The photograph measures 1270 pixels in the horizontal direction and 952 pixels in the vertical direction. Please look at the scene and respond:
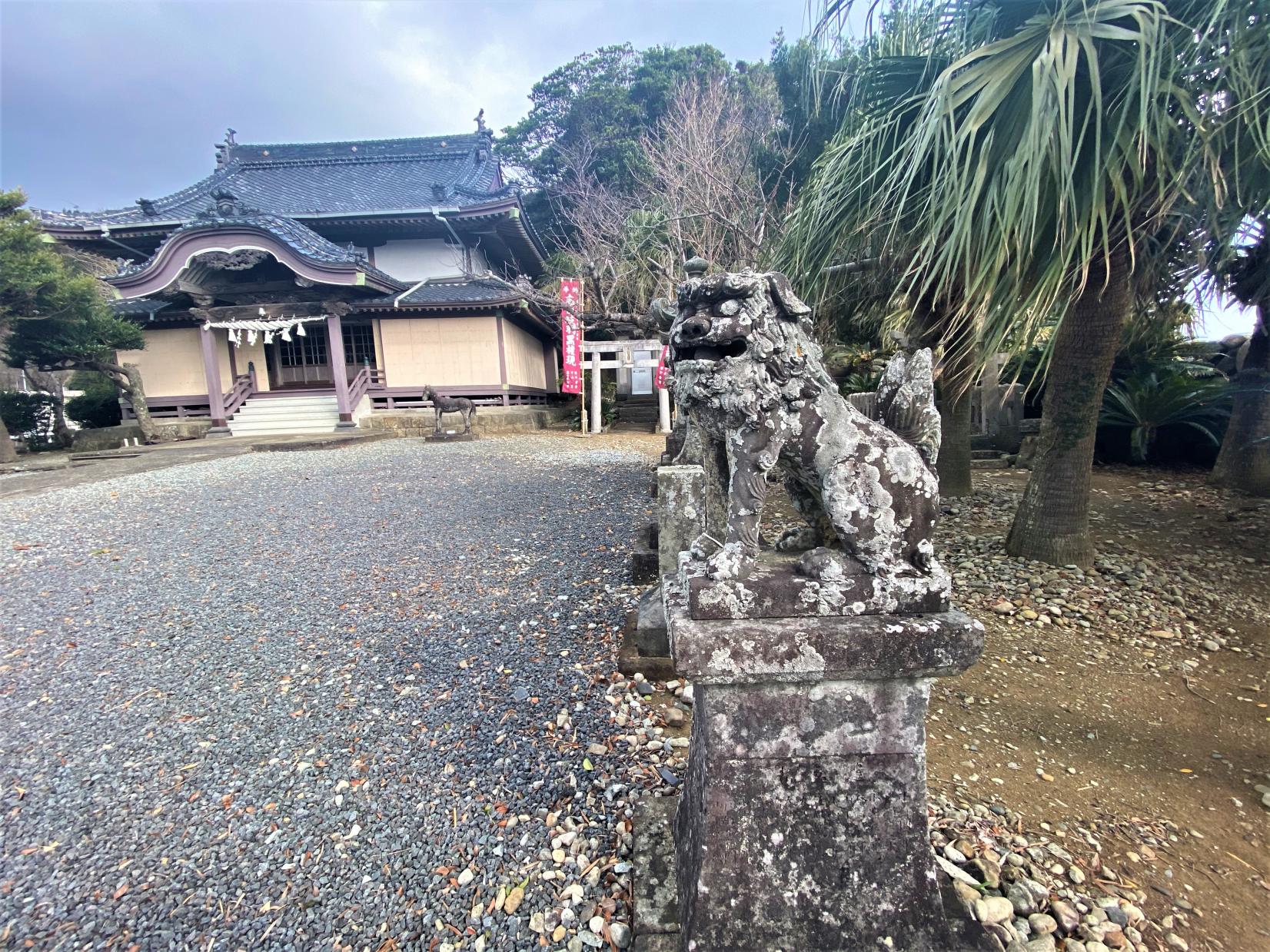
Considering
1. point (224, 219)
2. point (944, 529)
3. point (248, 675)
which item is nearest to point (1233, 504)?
point (944, 529)

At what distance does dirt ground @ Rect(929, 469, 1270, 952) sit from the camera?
1.82 meters

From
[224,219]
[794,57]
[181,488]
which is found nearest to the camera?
[181,488]

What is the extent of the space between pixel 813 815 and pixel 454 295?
15.3 metres

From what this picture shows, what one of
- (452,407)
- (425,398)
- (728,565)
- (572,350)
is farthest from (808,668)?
(425,398)

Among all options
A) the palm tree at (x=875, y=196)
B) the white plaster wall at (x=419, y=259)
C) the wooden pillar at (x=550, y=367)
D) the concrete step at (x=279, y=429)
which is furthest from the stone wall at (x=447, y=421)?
the palm tree at (x=875, y=196)

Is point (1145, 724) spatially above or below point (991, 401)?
below

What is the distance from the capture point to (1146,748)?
2.42 metres

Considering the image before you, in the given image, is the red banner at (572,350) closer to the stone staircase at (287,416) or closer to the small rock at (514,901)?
the stone staircase at (287,416)

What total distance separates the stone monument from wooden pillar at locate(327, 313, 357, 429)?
14181mm

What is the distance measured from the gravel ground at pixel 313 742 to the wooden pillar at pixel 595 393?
9035 mm

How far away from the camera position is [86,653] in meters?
3.47

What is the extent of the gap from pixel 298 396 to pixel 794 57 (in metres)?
13.4

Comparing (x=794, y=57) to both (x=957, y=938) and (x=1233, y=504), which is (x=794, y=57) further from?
(x=957, y=938)

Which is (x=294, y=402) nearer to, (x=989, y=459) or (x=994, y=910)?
(x=989, y=459)
